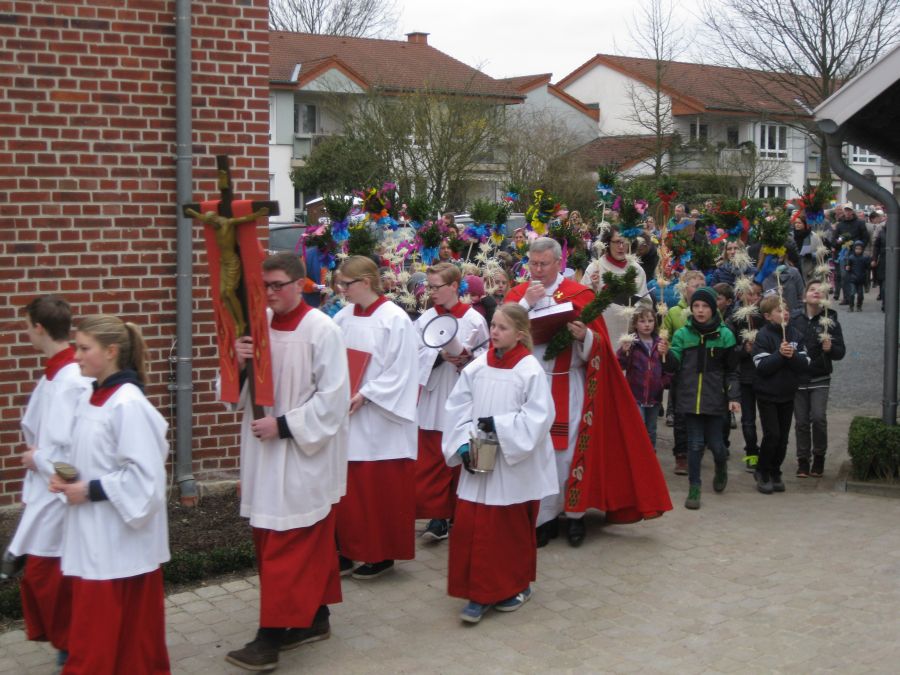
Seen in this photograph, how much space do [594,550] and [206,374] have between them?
3.07m

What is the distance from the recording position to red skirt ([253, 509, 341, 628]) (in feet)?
17.5

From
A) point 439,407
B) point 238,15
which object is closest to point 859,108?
point 439,407

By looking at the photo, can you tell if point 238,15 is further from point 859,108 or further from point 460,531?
point 859,108

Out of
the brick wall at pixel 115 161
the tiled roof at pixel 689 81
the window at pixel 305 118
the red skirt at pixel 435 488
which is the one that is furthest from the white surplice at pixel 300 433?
the window at pixel 305 118

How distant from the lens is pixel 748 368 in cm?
934

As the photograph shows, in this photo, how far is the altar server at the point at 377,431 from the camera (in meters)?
6.67

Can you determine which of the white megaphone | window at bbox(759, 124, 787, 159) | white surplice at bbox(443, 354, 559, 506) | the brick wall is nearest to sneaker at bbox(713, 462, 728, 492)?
the white megaphone

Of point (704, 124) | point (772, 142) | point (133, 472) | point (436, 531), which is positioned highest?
point (704, 124)

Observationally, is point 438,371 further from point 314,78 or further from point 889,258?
point 314,78

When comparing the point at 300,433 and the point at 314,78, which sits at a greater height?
the point at 314,78

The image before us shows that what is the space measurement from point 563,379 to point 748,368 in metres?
2.53

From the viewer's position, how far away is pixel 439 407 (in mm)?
7688

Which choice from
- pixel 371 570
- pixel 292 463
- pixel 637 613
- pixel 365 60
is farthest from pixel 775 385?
pixel 365 60

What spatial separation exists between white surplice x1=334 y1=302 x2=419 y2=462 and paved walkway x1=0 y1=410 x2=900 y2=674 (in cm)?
85
